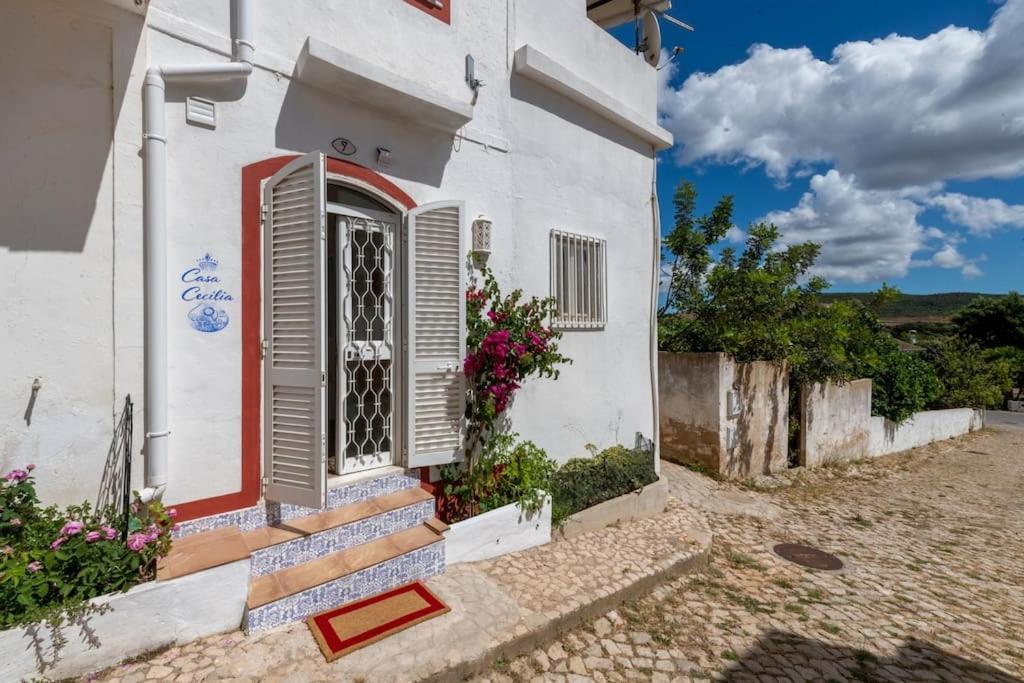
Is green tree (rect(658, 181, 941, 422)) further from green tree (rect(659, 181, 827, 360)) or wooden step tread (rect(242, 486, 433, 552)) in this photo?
wooden step tread (rect(242, 486, 433, 552))

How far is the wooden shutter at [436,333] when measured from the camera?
4309 mm

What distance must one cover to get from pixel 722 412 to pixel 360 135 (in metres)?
7.09

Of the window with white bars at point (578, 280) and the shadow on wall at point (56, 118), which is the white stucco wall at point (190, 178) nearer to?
the shadow on wall at point (56, 118)

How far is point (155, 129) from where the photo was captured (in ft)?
10.3

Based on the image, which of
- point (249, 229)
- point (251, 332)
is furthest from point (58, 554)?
point (249, 229)

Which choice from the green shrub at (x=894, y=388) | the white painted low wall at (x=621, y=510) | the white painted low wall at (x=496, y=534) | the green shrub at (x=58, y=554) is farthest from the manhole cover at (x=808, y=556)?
the green shrub at (x=894, y=388)

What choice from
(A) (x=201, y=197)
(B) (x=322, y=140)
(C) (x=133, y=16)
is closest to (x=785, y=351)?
(B) (x=322, y=140)

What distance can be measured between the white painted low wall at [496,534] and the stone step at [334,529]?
34 centimetres

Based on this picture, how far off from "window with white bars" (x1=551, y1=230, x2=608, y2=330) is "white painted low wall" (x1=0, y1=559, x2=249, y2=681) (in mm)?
4032

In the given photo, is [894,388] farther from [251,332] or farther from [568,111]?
[251,332]

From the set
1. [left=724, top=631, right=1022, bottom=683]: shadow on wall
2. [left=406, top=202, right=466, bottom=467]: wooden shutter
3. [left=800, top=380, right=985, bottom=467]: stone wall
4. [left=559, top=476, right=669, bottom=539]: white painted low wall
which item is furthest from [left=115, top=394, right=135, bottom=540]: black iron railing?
Result: [left=800, top=380, right=985, bottom=467]: stone wall

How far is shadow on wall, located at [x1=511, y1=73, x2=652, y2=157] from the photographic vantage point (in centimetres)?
553

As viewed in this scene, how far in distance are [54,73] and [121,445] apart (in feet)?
7.79

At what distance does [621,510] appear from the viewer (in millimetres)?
5758
